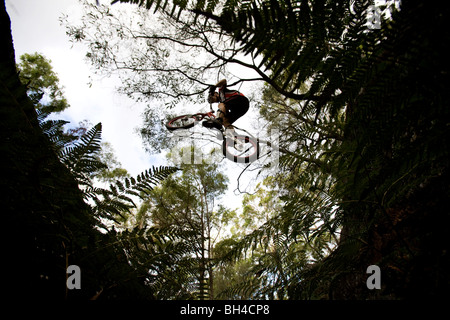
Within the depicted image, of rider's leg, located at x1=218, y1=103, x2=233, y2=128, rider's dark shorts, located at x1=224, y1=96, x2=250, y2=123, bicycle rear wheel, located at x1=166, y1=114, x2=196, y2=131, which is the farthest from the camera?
bicycle rear wheel, located at x1=166, y1=114, x2=196, y2=131

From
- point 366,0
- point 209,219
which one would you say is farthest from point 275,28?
point 209,219

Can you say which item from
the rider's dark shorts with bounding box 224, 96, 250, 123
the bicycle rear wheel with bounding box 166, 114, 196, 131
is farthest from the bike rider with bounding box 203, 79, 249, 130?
the bicycle rear wheel with bounding box 166, 114, 196, 131

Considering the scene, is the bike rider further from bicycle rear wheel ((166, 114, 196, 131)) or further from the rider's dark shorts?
bicycle rear wheel ((166, 114, 196, 131))

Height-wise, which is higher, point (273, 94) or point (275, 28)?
point (273, 94)

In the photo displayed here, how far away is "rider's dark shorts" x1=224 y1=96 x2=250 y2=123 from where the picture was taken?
4.28m

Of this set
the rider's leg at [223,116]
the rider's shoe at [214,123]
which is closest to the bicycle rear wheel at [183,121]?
the rider's shoe at [214,123]

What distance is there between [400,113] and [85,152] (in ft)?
2.87

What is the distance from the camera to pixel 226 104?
4.30m

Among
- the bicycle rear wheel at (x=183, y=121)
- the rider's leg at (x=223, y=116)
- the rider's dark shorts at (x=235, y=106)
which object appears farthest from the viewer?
the bicycle rear wheel at (x=183, y=121)

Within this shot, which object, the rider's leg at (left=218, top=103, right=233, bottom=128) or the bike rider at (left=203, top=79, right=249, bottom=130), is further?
the rider's leg at (left=218, top=103, right=233, bottom=128)

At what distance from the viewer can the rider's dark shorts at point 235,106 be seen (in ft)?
14.0

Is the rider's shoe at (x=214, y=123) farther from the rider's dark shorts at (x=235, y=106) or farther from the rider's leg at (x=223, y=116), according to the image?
the rider's dark shorts at (x=235, y=106)

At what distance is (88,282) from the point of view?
0.57m
